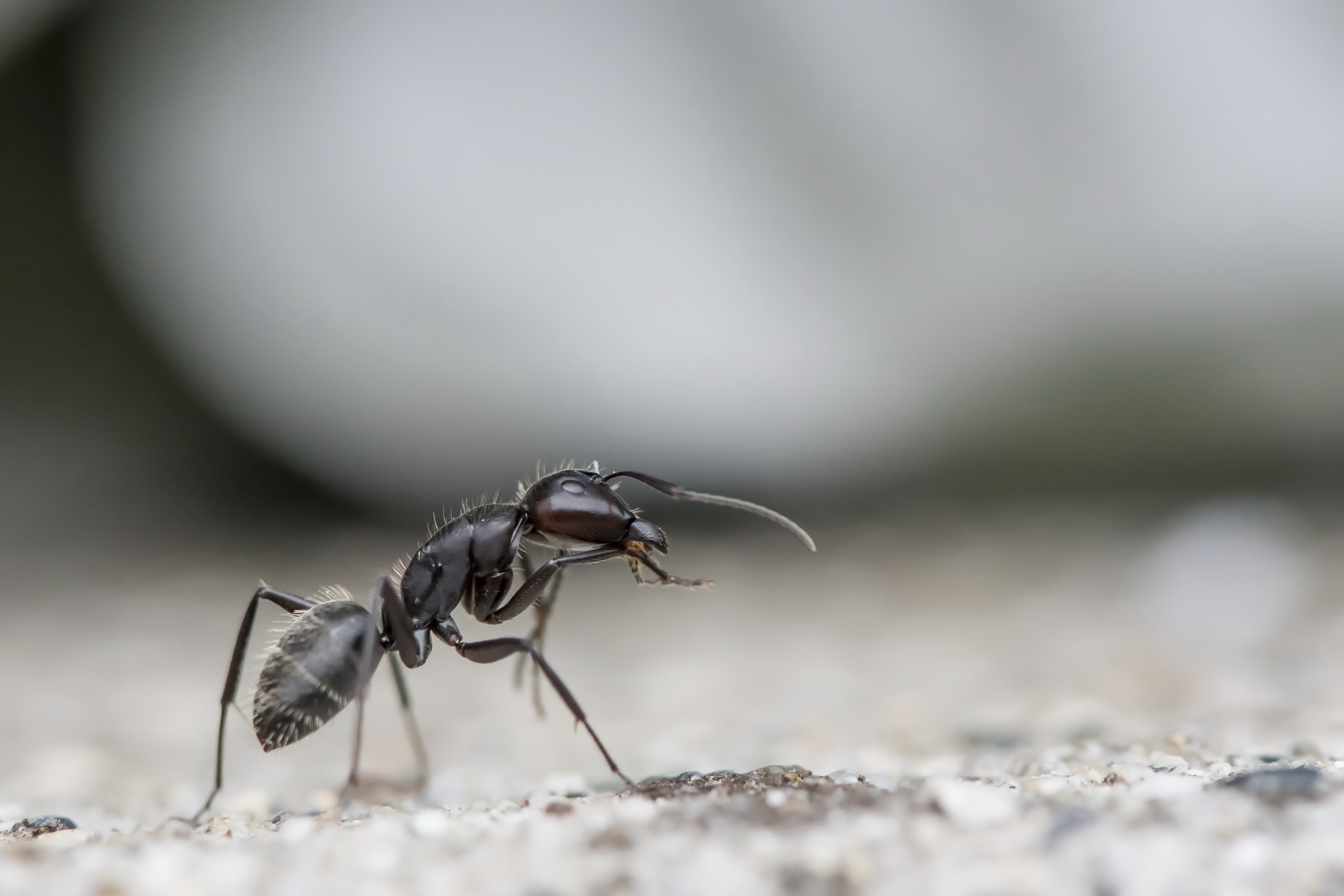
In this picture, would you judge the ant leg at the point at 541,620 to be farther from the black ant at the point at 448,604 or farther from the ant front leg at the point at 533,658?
the ant front leg at the point at 533,658

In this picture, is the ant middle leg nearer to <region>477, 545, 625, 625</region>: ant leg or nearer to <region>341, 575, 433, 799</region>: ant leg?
<region>477, 545, 625, 625</region>: ant leg

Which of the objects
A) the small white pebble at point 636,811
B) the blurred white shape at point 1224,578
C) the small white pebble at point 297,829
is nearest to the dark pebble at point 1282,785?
the small white pebble at point 636,811

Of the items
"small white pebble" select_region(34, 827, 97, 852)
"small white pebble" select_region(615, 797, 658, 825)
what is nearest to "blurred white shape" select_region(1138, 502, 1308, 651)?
"small white pebble" select_region(615, 797, 658, 825)

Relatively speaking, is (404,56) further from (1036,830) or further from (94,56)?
(1036,830)

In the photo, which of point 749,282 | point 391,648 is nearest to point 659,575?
point 391,648

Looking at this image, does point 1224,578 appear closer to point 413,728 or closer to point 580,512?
point 580,512

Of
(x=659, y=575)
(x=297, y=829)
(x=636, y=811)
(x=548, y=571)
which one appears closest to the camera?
(x=636, y=811)

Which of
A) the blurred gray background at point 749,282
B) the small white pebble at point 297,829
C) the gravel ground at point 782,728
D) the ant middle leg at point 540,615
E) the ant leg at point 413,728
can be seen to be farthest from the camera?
the blurred gray background at point 749,282

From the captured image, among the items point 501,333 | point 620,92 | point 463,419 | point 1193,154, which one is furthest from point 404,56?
point 1193,154
